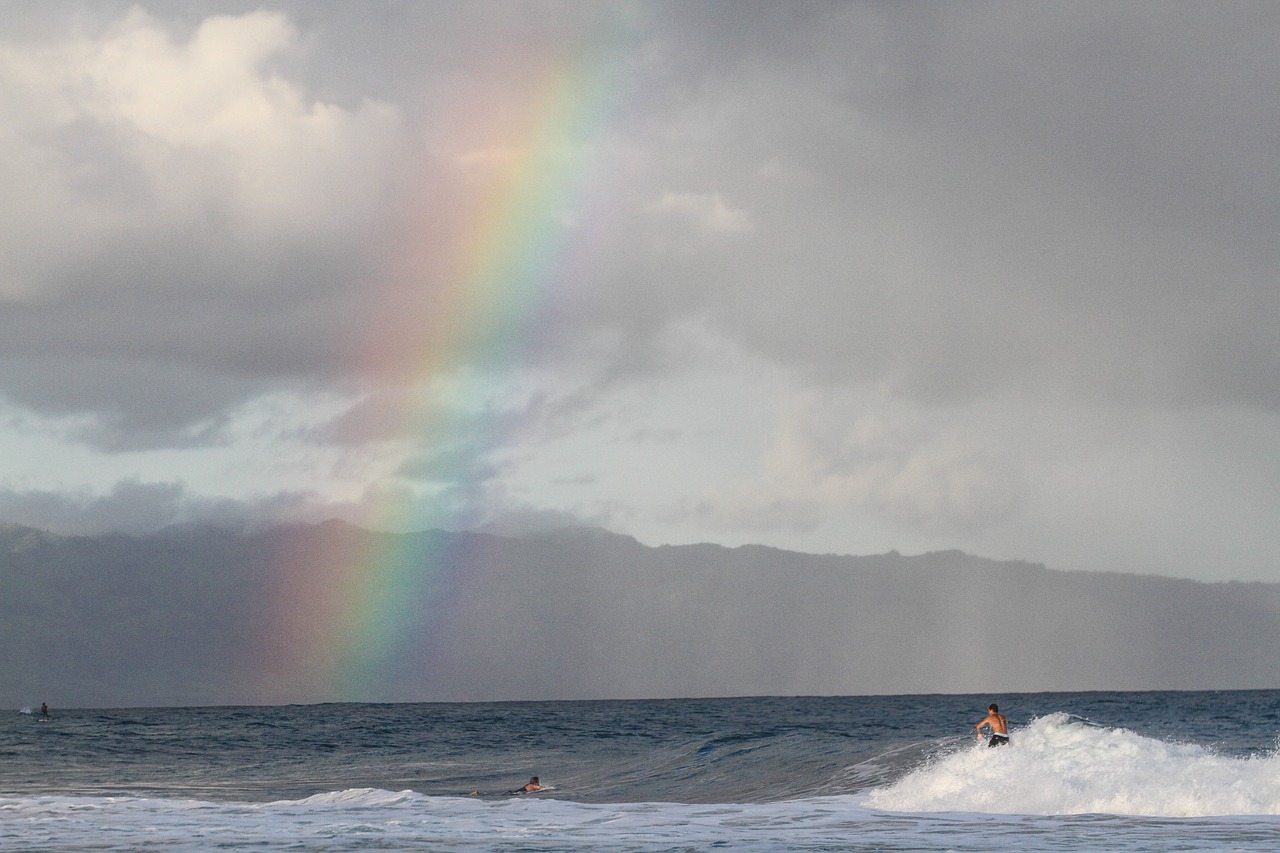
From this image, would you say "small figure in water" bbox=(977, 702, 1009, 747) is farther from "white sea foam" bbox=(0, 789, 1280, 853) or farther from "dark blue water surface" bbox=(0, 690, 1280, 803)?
"white sea foam" bbox=(0, 789, 1280, 853)

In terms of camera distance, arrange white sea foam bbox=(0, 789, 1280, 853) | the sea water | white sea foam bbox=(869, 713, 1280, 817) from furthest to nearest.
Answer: white sea foam bbox=(869, 713, 1280, 817)
the sea water
white sea foam bbox=(0, 789, 1280, 853)

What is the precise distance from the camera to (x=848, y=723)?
4119 inches

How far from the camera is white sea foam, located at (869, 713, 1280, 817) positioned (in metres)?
29.0

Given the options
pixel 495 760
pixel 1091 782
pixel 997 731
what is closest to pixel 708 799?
pixel 997 731

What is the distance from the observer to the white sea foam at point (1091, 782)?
95.0 ft

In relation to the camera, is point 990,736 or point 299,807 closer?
point 299,807

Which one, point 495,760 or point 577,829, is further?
point 495,760

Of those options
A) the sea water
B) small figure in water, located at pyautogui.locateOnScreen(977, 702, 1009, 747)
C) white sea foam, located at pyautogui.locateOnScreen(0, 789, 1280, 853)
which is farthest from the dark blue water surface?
white sea foam, located at pyautogui.locateOnScreen(0, 789, 1280, 853)

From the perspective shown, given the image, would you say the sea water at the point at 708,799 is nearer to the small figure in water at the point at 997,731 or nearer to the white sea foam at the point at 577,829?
the white sea foam at the point at 577,829

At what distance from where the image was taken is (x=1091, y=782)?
100 feet

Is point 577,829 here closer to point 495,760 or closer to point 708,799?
point 708,799

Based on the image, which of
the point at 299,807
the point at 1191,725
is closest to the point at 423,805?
the point at 299,807

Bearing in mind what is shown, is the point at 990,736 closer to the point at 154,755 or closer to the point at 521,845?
the point at 521,845

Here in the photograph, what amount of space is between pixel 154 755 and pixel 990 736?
4577cm
